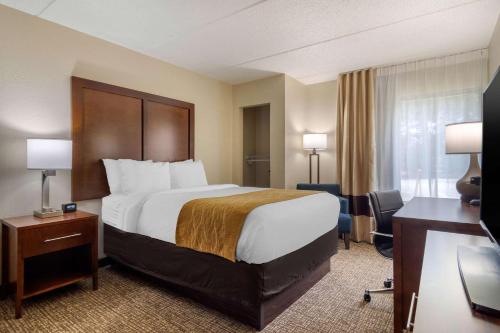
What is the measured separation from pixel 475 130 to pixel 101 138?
361cm

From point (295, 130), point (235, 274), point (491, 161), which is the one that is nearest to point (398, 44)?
point (295, 130)

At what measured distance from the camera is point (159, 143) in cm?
373

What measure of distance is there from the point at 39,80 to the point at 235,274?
2660mm

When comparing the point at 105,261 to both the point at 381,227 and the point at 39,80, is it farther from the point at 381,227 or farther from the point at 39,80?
the point at 381,227

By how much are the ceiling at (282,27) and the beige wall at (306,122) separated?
2.46 feet

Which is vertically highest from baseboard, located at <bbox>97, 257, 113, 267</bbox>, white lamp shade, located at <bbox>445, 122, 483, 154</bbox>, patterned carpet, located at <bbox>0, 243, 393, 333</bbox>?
white lamp shade, located at <bbox>445, 122, 483, 154</bbox>

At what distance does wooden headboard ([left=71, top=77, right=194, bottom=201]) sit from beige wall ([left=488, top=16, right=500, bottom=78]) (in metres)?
3.72

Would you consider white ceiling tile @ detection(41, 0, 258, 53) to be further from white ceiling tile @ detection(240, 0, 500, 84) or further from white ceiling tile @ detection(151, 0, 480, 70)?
white ceiling tile @ detection(240, 0, 500, 84)

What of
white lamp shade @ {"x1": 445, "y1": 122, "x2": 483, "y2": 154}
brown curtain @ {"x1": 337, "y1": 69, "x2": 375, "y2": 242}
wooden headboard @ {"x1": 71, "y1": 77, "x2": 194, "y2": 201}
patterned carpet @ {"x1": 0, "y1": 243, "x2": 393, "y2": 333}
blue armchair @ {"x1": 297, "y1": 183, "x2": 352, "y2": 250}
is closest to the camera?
patterned carpet @ {"x1": 0, "y1": 243, "x2": 393, "y2": 333}

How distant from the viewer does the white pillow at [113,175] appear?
9.86 feet

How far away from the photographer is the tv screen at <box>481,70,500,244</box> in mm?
994

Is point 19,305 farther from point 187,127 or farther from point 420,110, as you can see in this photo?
point 420,110

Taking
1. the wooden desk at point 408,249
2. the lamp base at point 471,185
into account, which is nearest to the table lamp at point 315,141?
the lamp base at point 471,185

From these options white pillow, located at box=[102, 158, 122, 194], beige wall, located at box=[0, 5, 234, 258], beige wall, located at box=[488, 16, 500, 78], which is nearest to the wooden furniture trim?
beige wall, located at box=[0, 5, 234, 258]
